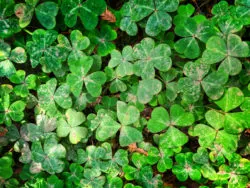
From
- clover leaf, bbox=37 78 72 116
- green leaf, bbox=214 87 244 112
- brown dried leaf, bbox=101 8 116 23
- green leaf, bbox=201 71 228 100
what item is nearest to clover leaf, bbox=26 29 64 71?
clover leaf, bbox=37 78 72 116

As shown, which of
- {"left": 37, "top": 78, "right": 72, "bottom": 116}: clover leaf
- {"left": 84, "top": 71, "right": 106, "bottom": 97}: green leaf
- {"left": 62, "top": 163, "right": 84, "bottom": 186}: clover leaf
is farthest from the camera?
{"left": 62, "top": 163, "right": 84, "bottom": 186}: clover leaf

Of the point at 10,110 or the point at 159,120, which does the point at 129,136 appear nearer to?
the point at 159,120

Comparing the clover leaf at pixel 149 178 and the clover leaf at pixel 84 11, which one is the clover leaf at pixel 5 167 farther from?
the clover leaf at pixel 84 11

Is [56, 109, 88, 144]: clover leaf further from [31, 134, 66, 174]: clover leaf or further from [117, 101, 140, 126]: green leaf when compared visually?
[117, 101, 140, 126]: green leaf

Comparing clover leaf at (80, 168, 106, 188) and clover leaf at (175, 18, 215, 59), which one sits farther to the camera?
clover leaf at (80, 168, 106, 188)

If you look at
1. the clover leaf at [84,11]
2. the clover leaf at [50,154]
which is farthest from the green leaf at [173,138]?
the clover leaf at [84,11]

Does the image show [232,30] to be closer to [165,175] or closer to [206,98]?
[206,98]

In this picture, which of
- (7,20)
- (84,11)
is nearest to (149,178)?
(84,11)

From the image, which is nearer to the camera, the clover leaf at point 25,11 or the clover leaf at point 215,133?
the clover leaf at point 215,133

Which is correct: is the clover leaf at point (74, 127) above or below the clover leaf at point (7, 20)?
below

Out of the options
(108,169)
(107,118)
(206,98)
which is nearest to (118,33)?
(107,118)
